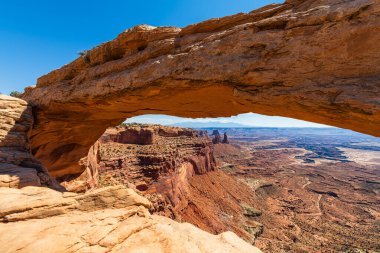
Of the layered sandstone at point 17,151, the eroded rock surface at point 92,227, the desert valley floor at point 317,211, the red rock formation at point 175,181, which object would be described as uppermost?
the layered sandstone at point 17,151

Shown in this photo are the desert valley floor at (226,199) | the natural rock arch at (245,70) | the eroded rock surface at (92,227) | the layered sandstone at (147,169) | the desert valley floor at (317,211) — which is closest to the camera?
the eroded rock surface at (92,227)

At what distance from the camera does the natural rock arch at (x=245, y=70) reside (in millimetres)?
7492

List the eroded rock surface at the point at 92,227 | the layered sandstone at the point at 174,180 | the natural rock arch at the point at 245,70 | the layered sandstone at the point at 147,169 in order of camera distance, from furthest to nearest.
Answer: the layered sandstone at the point at 174,180
the layered sandstone at the point at 147,169
the natural rock arch at the point at 245,70
the eroded rock surface at the point at 92,227

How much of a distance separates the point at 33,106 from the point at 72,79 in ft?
14.2

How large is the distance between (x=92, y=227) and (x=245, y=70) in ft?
26.3

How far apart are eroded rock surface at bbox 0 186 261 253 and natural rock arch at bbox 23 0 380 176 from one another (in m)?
5.81

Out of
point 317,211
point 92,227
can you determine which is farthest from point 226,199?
point 92,227

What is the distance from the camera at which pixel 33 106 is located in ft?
56.1

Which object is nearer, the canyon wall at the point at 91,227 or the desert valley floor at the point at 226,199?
the canyon wall at the point at 91,227

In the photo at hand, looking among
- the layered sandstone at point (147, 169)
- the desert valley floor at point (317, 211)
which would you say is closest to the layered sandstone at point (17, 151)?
the layered sandstone at point (147, 169)

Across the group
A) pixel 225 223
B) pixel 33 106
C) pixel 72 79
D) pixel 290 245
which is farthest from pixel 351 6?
pixel 290 245

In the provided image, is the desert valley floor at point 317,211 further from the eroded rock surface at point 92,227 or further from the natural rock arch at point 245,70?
the eroded rock surface at point 92,227

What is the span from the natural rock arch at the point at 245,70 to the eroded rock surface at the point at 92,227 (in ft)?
19.1

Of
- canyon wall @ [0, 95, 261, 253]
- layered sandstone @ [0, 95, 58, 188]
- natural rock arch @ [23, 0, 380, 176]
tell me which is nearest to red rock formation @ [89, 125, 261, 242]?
layered sandstone @ [0, 95, 58, 188]
